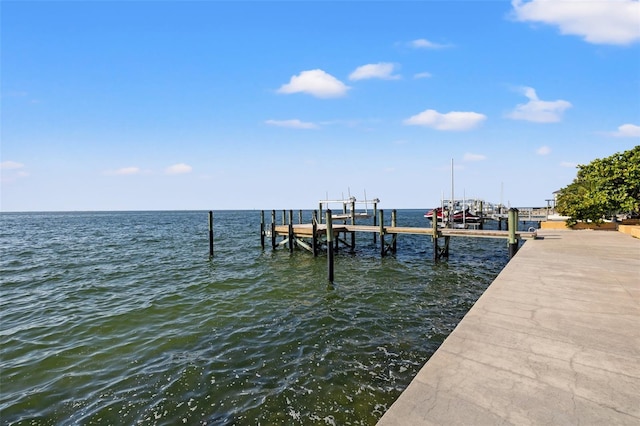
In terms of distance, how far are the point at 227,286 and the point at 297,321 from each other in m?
5.61

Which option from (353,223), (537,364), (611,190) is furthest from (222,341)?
(611,190)

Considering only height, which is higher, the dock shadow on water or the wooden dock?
the wooden dock

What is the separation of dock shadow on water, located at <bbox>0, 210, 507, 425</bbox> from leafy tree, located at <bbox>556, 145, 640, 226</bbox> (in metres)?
8.53

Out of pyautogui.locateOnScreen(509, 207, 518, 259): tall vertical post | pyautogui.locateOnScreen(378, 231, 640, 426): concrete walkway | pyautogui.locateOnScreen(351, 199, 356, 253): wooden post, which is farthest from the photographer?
pyautogui.locateOnScreen(351, 199, 356, 253): wooden post

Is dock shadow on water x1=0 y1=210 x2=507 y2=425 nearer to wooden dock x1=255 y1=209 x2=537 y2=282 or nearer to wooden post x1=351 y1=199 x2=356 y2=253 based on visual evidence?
wooden dock x1=255 y1=209 x2=537 y2=282

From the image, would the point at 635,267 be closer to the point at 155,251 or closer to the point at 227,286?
the point at 227,286

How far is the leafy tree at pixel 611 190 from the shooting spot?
17.0 metres

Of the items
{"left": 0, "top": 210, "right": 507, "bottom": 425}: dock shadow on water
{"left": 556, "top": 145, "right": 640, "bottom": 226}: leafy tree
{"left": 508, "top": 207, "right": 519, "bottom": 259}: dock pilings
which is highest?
{"left": 556, "top": 145, "right": 640, "bottom": 226}: leafy tree

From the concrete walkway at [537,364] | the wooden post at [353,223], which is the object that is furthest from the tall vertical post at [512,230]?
the wooden post at [353,223]

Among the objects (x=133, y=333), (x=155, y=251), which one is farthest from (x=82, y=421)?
(x=155, y=251)

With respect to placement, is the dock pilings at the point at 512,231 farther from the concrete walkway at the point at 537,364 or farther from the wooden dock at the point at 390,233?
the concrete walkway at the point at 537,364

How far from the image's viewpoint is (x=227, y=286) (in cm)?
1399

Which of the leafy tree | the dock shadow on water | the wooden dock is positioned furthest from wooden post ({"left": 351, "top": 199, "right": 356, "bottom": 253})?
the leafy tree

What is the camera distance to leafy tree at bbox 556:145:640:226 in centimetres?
1701
